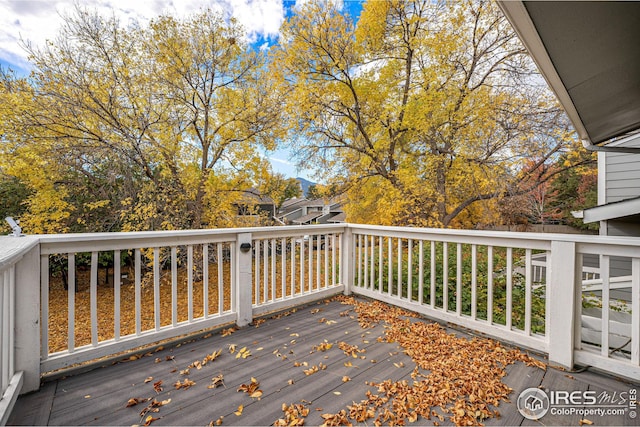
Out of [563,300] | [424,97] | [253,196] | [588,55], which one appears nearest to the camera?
[588,55]

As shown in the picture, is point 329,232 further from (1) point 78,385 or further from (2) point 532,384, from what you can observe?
(1) point 78,385

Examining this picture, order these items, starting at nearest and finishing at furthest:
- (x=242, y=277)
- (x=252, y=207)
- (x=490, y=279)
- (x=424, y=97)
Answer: (x=490, y=279) < (x=242, y=277) < (x=424, y=97) < (x=252, y=207)

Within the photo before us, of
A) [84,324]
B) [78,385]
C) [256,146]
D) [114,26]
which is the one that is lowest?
[84,324]

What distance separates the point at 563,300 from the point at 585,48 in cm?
164

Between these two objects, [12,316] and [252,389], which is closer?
[12,316]

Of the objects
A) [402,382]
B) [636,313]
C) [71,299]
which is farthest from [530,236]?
[71,299]

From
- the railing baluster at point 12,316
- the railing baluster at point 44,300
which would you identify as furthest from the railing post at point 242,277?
the railing baluster at point 12,316

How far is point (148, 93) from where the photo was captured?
20.1 ft

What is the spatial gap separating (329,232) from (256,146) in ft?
14.6

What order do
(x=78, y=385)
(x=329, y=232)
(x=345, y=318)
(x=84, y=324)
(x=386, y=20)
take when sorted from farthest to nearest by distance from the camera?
(x=386, y=20)
(x=84, y=324)
(x=329, y=232)
(x=345, y=318)
(x=78, y=385)

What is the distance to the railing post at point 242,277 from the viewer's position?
2.71 meters

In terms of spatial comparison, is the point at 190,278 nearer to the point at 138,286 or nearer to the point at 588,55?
the point at 138,286

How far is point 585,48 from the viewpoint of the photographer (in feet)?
4.93

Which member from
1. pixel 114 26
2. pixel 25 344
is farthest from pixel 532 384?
pixel 114 26
